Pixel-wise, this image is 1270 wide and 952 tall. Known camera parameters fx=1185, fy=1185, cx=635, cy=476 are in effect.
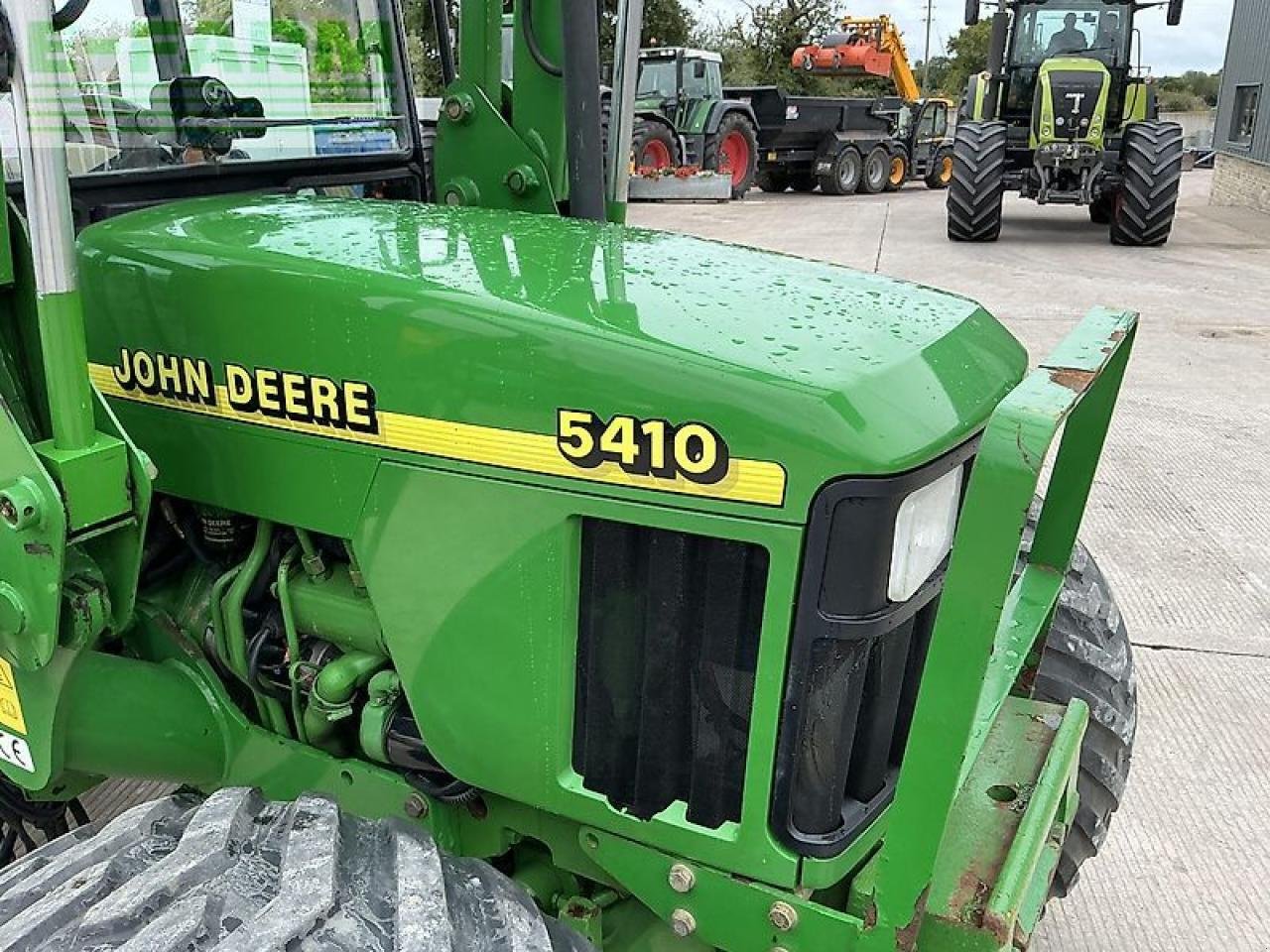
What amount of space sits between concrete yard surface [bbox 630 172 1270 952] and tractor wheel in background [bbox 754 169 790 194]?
8.27 metres

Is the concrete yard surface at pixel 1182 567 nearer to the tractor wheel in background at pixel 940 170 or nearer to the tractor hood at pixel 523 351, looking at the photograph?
the tractor hood at pixel 523 351

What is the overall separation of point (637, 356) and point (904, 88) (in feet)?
73.6

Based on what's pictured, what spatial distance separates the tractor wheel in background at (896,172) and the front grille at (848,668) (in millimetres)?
19700

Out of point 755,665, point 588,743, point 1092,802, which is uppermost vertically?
point 755,665

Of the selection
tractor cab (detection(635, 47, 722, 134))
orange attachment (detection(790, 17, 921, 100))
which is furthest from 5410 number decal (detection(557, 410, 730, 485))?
orange attachment (detection(790, 17, 921, 100))

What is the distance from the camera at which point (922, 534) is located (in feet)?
4.94

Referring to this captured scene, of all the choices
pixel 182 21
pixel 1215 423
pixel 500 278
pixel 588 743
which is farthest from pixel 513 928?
pixel 1215 423

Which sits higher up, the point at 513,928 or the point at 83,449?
the point at 83,449

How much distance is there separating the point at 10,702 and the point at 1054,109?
12.1 metres

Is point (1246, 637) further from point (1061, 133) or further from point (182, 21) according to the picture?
point (1061, 133)

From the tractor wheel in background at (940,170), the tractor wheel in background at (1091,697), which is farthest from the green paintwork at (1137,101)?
the tractor wheel in background at (1091,697)

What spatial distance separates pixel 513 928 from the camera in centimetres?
152

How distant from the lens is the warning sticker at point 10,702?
1826 millimetres

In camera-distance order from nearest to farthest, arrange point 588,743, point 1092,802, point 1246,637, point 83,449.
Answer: point 83,449 < point 588,743 < point 1092,802 < point 1246,637
